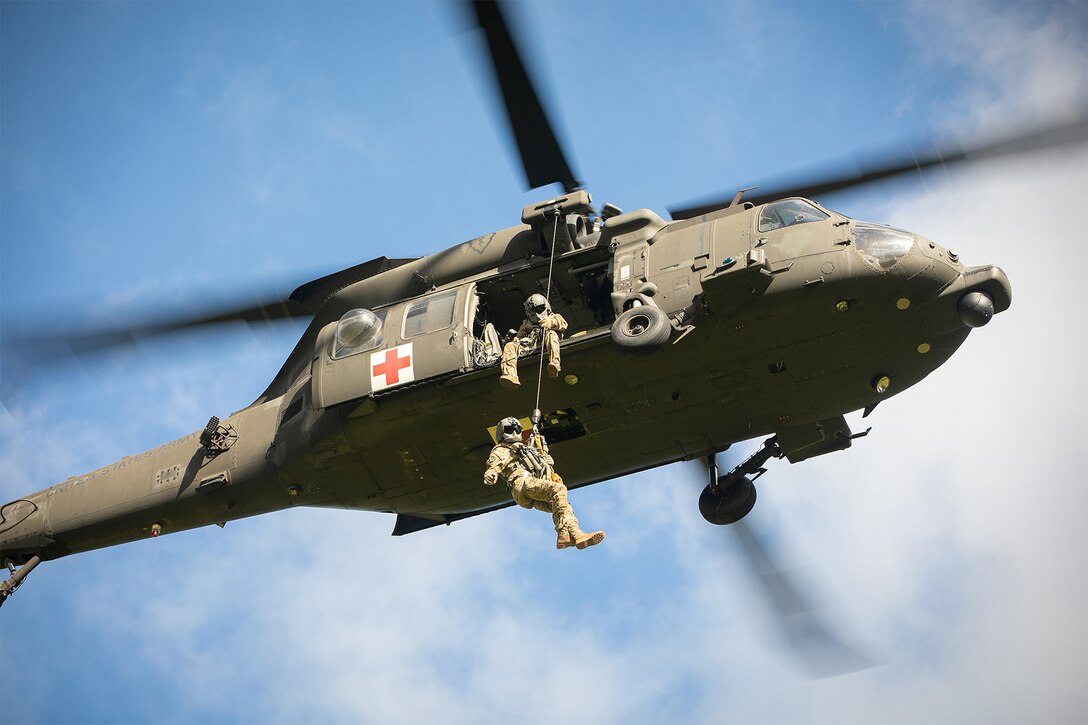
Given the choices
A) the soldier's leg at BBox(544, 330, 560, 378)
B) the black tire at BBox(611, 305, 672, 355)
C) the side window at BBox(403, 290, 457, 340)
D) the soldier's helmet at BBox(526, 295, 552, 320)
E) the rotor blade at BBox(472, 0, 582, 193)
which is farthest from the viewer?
the side window at BBox(403, 290, 457, 340)

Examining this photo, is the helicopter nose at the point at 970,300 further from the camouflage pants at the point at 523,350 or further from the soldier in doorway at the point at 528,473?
the soldier in doorway at the point at 528,473

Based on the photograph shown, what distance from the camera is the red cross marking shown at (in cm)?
1320

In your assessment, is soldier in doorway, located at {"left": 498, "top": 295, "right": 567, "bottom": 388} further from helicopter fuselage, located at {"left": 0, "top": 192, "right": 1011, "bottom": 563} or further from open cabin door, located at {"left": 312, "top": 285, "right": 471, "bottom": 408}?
open cabin door, located at {"left": 312, "top": 285, "right": 471, "bottom": 408}

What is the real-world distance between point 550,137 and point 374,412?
3.61 metres

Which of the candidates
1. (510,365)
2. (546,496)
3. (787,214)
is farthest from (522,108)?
(546,496)

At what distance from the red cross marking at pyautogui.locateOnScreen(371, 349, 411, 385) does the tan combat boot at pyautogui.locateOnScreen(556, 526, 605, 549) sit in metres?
3.10

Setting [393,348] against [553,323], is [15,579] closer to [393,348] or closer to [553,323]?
[393,348]

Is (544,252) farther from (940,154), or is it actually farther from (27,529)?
(27,529)

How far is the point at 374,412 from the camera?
13461 mm

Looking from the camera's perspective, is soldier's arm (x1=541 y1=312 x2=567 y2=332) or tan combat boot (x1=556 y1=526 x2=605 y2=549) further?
soldier's arm (x1=541 y1=312 x2=567 y2=332)

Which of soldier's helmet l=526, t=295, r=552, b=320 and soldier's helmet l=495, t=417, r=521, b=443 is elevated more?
soldier's helmet l=526, t=295, r=552, b=320

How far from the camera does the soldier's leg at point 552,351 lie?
479 inches

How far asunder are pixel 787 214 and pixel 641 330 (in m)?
2.17

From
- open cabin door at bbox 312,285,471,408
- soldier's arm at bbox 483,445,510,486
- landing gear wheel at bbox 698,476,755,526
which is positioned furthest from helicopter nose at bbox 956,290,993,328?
open cabin door at bbox 312,285,471,408
